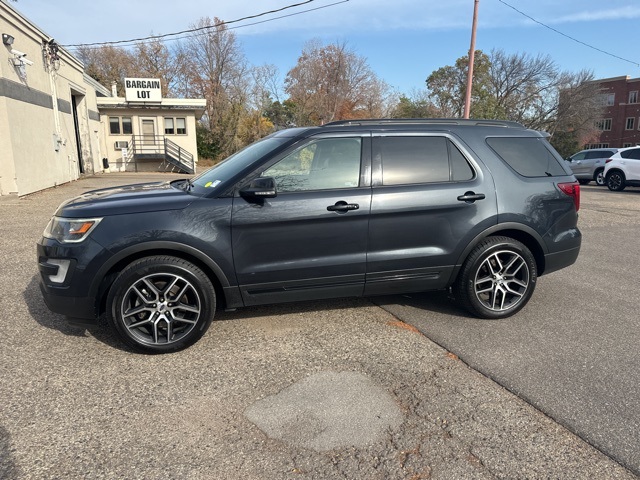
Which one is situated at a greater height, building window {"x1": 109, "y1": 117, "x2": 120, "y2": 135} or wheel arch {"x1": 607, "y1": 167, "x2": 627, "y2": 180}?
building window {"x1": 109, "y1": 117, "x2": 120, "y2": 135}

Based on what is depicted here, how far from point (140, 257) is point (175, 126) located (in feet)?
96.0

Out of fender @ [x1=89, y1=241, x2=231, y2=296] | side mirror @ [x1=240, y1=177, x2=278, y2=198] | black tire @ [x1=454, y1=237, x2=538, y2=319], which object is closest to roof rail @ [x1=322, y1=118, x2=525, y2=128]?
side mirror @ [x1=240, y1=177, x2=278, y2=198]

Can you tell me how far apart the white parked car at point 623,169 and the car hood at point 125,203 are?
17.8m

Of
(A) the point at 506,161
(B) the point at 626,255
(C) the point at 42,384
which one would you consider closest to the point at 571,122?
(B) the point at 626,255

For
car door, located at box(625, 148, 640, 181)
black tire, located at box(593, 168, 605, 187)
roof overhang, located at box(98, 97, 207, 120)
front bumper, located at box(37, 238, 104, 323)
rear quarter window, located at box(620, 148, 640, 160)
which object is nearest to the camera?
front bumper, located at box(37, 238, 104, 323)

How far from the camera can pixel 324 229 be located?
366 centimetres

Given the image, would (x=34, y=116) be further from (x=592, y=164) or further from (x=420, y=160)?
(x=592, y=164)

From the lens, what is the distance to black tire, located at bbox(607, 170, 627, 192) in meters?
16.7

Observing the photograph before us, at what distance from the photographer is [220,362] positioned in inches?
133

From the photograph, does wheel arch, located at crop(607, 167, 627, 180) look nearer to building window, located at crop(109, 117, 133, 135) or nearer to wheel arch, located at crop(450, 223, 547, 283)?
wheel arch, located at crop(450, 223, 547, 283)

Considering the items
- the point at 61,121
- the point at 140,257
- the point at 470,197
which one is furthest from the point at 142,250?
the point at 61,121

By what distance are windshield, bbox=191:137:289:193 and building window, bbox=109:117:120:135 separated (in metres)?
28.4

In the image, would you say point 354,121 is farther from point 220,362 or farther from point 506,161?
point 220,362

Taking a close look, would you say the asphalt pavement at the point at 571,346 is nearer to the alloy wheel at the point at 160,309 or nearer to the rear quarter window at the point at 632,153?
the alloy wheel at the point at 160,309
